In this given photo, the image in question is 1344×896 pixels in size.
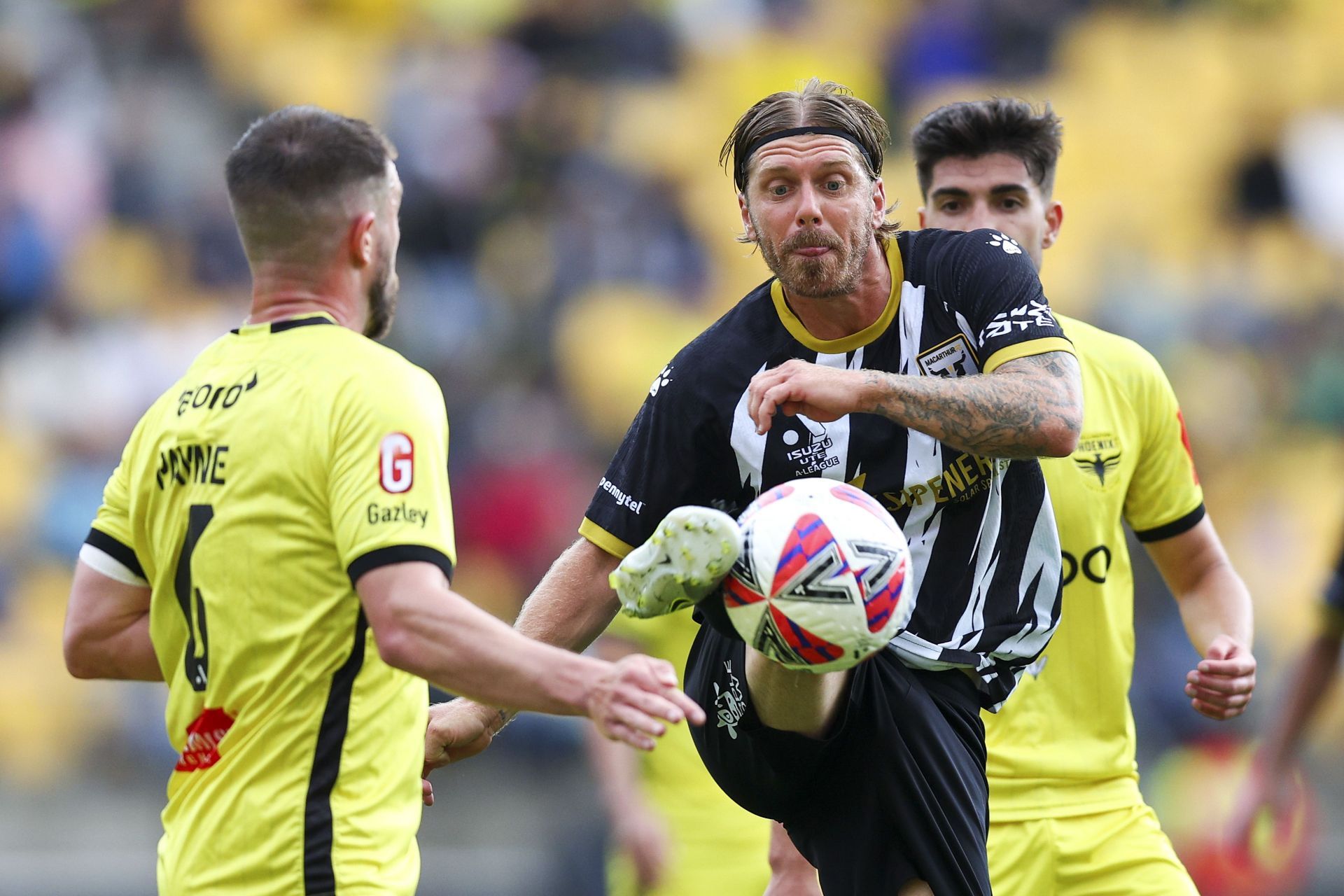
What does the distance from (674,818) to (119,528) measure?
3.38m

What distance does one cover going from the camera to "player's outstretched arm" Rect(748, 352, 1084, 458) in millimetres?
3764

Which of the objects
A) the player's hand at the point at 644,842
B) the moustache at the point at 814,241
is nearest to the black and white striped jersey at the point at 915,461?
the moustache at the point at 814,241

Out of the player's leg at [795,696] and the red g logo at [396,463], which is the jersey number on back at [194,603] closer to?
the red g logo at [396,463]

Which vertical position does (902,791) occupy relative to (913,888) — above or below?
above

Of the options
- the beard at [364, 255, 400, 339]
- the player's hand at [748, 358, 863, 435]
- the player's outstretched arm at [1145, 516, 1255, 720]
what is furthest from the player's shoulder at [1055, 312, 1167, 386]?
the beard at [364, 255, 400, 339]

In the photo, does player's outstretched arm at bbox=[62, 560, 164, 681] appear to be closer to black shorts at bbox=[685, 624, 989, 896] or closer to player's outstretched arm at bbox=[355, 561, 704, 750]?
player's outstretched arm at bbox=[355, 561, 704, 750]

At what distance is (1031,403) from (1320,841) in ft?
24.2

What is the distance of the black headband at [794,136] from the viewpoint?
4.33 metres

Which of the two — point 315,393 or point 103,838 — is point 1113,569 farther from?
point 103,838

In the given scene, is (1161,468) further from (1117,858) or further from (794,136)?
(794,136)

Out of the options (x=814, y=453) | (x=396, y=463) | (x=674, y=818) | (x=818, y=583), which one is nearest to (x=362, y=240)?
(x=396, y=463)

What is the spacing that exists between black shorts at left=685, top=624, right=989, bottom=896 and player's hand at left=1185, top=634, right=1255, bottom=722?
31.9 inches

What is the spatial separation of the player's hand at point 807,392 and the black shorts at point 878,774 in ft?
2.72

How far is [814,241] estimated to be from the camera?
425 centimetres
